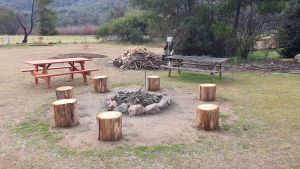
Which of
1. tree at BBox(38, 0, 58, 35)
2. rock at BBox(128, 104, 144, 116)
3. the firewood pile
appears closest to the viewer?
rock at BBox(128, 104, 144, 116)

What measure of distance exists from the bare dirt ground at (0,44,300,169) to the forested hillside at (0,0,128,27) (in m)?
46.1

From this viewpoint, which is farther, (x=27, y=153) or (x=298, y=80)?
(x=298, y=80)

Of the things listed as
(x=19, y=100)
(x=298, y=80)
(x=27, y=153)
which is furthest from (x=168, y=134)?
(x=298, y=80)

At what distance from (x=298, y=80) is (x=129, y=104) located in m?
5.97

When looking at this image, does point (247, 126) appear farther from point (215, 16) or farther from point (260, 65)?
point (215, 16)

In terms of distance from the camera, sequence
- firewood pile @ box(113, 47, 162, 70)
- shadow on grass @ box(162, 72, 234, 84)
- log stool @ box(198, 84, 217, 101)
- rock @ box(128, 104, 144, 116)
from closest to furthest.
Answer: rock @ box(128, 104, 144, 116) < log stool @ box(198, 84, 217, 101) < shadow on grass @ box(162, 72, 234, 84) < firewood pile @ box(113, 47, 162, 70)

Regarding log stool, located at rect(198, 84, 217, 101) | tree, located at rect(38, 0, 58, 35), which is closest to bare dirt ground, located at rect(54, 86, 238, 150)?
log stool, located at rect(198, 84, 217, 101)

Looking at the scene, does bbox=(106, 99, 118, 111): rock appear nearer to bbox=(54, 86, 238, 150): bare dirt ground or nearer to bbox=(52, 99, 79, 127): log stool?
bbox=(54, 86, 238, 150): bare dirt ground

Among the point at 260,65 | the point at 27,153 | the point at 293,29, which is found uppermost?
the point at 293,29

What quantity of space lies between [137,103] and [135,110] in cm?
37

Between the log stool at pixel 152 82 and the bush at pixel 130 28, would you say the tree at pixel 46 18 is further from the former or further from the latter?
the log stool at pixel 152 82

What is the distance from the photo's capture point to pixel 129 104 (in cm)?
664

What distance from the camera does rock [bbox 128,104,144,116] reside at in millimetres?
6320

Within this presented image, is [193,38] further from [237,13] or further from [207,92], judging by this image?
[207,92]
